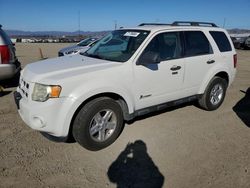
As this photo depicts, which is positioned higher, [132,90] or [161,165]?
[132,90]

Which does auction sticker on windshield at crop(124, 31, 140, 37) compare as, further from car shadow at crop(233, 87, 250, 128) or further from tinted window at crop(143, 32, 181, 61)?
car shadow at crop(233, 87, 250, 128)

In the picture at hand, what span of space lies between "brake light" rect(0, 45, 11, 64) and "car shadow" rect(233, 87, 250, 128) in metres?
5.75

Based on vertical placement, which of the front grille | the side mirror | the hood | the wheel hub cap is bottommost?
the wheel hub cap

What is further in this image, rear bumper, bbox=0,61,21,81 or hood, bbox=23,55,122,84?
rear bumper, bbox=0,61,21,81

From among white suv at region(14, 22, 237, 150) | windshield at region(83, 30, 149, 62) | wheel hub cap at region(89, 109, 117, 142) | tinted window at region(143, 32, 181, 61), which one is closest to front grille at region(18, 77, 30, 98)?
white suv at region(14, 22, 237, 150)

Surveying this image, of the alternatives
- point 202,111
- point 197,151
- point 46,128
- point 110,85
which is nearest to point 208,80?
point 202,111

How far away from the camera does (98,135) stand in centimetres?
393

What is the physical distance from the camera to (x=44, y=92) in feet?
11.3

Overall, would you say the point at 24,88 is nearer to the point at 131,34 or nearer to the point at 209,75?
the point at 131,34

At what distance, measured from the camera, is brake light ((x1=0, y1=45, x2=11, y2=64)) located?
636cm

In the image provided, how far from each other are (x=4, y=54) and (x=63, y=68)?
3366 mm

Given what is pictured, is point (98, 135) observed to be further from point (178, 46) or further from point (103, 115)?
point (178, 46)

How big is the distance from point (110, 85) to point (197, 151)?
1692mm

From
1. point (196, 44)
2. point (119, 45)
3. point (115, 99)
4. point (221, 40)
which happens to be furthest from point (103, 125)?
point (221, 40)
